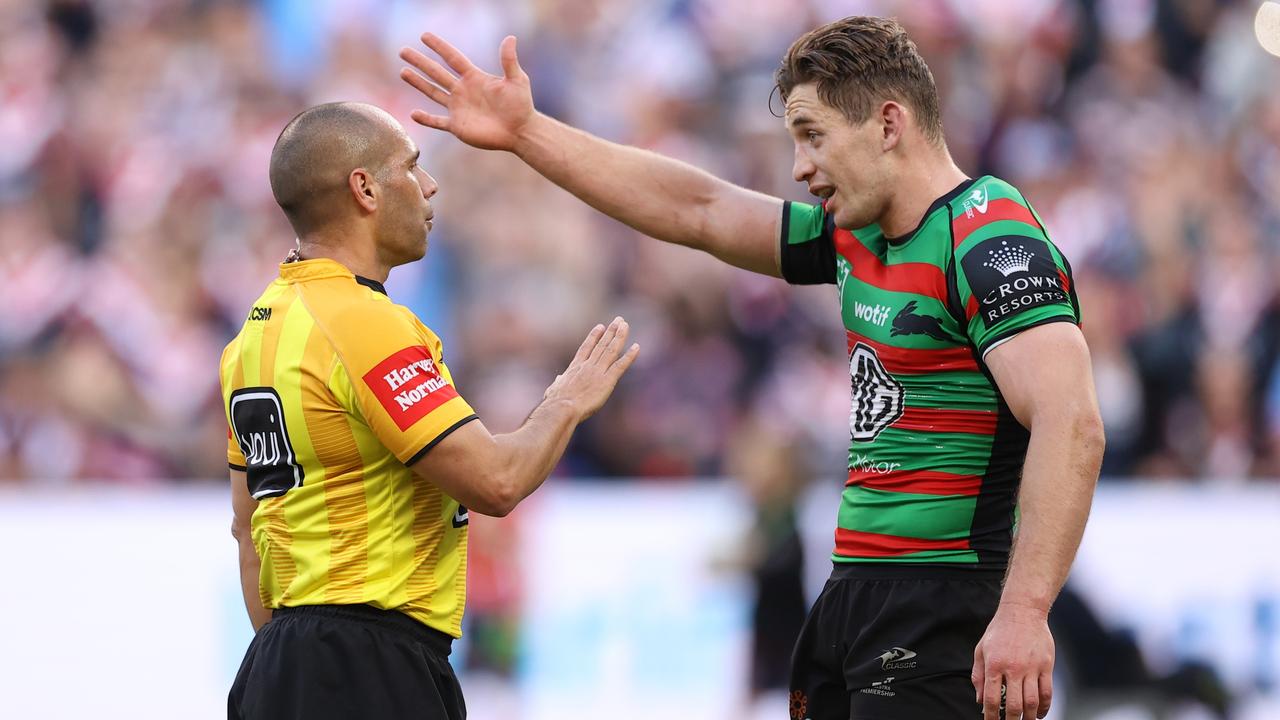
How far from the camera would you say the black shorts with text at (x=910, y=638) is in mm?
3678

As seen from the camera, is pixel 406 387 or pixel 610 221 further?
pixel 610 221

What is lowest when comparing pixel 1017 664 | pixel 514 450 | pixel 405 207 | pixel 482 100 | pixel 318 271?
pixel 1017 664

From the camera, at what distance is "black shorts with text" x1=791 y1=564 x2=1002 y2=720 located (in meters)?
3.68

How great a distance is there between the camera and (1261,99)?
9977 millimetres

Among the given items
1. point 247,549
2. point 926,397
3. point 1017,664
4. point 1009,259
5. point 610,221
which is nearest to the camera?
point 1017,664

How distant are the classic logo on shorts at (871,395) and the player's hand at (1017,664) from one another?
644 millimetres

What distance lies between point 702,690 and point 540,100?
13.3ft

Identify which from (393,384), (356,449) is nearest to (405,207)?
(393,384)

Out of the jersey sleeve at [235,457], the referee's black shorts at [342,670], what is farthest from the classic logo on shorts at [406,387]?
the jersey sleeve at [235,457]

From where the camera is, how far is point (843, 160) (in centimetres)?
385

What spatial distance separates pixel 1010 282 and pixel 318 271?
1647mm

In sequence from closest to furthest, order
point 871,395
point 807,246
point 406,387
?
1. point 406,387
2. point 871,395
3. point 807,246

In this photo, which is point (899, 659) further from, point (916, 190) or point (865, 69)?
point (865, 69)

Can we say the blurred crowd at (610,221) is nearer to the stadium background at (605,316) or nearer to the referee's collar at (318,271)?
the stadium background at (605,316)
